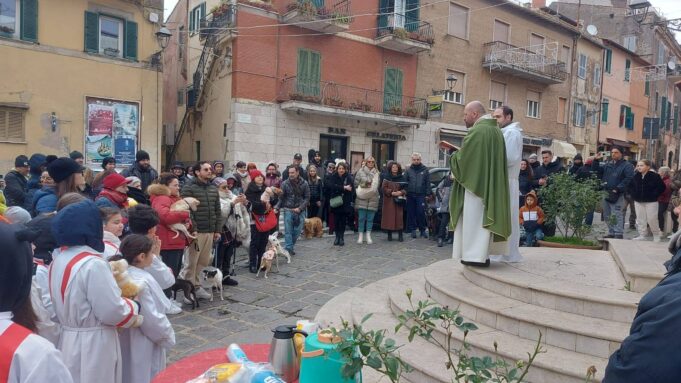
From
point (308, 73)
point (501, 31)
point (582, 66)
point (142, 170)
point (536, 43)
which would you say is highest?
point (501, 31)

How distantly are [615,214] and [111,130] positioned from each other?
549 inches

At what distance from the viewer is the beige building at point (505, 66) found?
861 inches

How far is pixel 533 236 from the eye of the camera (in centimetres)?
891

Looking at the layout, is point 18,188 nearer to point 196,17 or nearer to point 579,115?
point 196,17

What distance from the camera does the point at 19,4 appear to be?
13672 mm

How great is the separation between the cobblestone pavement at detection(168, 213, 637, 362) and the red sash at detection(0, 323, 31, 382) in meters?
3.05

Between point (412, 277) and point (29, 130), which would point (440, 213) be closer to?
point (412, 277)

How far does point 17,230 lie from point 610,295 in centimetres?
416

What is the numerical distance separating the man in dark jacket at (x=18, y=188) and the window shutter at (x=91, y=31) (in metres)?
8.61

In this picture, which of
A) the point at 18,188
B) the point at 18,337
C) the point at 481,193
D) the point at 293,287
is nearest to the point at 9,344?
the point at 18,337

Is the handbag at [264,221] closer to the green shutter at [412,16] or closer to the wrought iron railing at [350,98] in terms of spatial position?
the wrought iron railing at [350,98]

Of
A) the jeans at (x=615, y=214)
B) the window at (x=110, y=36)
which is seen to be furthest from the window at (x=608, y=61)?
the window at (x=110, y=36)

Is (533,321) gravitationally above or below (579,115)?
below

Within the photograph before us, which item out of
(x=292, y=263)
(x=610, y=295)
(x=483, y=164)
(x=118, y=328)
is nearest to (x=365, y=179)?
(x=292, y=263)
